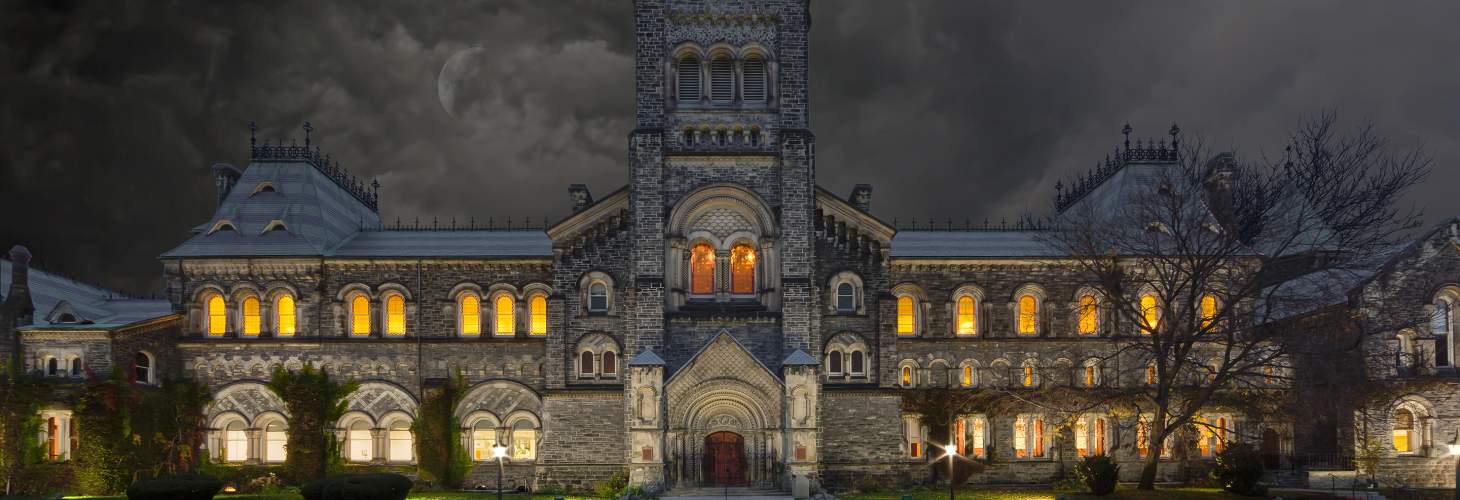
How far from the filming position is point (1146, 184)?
53375mm

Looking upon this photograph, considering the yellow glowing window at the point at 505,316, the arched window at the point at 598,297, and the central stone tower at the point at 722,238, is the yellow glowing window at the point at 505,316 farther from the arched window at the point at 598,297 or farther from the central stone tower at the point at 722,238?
the central stone tower at the point at 722,238

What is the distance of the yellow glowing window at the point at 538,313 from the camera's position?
47875 millimetres

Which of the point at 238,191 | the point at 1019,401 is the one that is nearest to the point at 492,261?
the point at 238,191

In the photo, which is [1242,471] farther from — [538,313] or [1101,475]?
[538,313]

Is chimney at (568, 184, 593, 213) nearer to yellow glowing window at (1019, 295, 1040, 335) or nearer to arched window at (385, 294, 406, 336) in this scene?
arched window at (385, 294, 406, 336)

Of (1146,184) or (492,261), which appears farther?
(1146,184)

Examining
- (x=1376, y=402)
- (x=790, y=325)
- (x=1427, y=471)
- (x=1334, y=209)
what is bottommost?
(x=1427, y=471)

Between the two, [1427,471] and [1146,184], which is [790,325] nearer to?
[1146,184]

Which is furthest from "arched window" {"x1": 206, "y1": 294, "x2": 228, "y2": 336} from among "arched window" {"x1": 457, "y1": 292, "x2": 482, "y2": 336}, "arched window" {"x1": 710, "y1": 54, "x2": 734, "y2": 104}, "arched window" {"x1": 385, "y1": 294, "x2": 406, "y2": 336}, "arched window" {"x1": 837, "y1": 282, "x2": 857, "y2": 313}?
"arched window" {"x1": 837, "y1": 282, "x2": 857, "y2": 313}

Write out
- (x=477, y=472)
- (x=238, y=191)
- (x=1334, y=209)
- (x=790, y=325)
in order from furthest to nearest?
(x=238, y=191) → (x=477, y=472) → (x=790, y=325) → (x=1334, y=209)

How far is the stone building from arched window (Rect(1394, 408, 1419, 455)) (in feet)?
0.27

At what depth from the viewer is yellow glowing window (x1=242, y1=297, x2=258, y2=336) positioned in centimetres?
4759

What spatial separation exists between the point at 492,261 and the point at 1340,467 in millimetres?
34645

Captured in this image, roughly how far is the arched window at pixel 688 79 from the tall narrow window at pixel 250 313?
1957 cm
